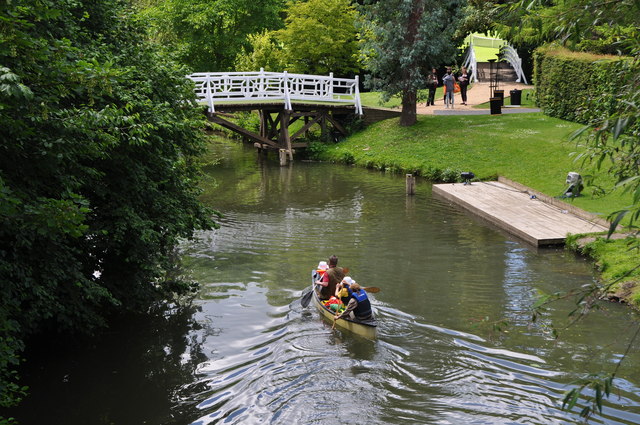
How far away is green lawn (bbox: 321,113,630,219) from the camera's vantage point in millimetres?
25625

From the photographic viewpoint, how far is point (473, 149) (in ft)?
96.7

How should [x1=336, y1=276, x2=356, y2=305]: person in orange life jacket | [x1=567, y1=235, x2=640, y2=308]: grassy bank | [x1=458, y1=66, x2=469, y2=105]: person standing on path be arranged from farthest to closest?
[x1=458, y1=66, x2=469, y2=105]: person standing on path → [x1=567, y1=235, x2=640, y2=308]: grassy bank → [x1=336, y1=276, x2=356, y2=305]: person in orange life jacket

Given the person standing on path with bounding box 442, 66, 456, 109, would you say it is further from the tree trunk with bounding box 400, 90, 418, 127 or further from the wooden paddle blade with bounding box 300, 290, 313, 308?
the wooden paddle blade with bounding box 300, 290, 313, 308

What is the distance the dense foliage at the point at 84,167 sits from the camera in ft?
28.0

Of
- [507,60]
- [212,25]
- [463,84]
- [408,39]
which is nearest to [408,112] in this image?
[408,39]

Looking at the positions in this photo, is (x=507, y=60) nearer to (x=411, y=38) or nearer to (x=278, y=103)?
(x=411, y=38)

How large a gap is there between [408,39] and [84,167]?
24.4 meters

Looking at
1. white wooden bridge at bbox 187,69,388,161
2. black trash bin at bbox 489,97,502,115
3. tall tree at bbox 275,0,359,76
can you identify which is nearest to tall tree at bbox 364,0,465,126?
black trash bin at bbox 489,97,502,115

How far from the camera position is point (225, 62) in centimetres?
4622

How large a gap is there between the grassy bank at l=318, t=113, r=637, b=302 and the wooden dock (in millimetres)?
549

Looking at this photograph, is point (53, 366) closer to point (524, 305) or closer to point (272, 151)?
point (524, 305)

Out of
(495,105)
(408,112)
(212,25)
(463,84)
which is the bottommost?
(408,112)

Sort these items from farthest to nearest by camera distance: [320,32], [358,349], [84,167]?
[320,32] → [358,349] → [84,167]

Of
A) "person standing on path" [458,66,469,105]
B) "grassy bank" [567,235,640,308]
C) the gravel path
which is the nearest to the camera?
"grassy bank" [567,235,640,308]
